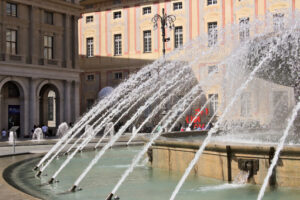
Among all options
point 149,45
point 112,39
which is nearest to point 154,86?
point 149,45

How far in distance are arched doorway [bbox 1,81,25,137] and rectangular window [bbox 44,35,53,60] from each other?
Answer: 3.63 m

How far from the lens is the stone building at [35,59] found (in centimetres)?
3145

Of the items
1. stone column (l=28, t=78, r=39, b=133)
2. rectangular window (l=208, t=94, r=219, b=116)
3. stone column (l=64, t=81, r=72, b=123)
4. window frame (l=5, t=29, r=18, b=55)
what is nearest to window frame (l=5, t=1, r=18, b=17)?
window frame (l=5, t=29, r=18, b=55)

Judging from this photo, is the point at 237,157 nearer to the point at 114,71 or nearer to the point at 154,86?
the point at 154,86

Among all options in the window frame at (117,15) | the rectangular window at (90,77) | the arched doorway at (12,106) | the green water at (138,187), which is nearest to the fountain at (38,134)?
the arched doorway at (12,106)

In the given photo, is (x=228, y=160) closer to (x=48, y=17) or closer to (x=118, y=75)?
(x=48, y=17)

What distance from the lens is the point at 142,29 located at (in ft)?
139

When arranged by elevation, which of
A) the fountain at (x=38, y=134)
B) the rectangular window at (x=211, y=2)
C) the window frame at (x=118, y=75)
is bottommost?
the fountain at (x=38, y=134)

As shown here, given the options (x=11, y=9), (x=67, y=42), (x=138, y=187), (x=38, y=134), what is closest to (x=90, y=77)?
(x=67, y=42)

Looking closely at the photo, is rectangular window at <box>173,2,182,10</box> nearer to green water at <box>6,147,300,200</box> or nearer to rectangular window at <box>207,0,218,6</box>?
rectangular window at <box>207,0,218,6</box>

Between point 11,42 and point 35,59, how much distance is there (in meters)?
2.19

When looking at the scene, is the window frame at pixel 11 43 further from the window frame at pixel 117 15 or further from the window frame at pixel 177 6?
the window frame at pixel 177 6

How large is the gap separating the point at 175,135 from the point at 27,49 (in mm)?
21517

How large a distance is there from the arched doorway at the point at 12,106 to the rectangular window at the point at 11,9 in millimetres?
5082
